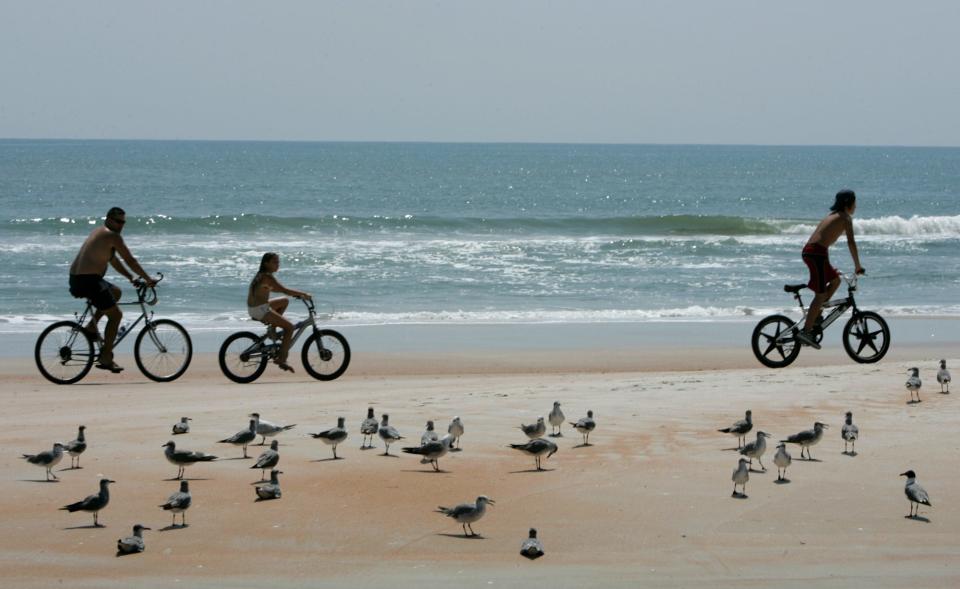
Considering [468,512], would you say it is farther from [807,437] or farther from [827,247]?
[827,247]

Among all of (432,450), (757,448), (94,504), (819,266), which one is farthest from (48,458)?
(819,266)

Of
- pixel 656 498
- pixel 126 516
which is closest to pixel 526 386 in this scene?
pixel 656 498

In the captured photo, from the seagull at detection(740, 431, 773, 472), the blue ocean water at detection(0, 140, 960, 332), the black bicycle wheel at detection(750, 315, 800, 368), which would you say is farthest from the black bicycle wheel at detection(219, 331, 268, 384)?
the blue ocean water at detection(0, 140, 960, 332)

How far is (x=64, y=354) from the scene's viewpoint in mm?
12656

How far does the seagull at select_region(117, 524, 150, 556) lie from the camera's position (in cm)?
639

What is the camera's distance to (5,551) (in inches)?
254

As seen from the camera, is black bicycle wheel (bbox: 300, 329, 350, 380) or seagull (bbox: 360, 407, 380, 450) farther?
black bicycle wheel (bbox: 300, 329, 350, 380)

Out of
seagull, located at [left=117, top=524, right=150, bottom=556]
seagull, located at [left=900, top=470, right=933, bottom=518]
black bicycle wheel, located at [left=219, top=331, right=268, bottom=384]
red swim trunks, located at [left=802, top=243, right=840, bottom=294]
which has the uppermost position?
red swim trunks, located at [left=802, top=243, right=840, bottom=294]

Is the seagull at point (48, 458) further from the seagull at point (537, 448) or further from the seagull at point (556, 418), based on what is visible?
the seagull at point (556, 418)

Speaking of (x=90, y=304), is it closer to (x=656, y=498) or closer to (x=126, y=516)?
(x=126, y=516)

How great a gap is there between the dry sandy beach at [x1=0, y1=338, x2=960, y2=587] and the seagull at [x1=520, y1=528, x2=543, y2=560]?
0.13 feet

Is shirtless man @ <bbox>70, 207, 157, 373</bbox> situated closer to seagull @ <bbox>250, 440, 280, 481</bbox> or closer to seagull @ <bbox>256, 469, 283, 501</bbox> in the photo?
seagull @ <bbox>250, 440, 280, 481</bbox>

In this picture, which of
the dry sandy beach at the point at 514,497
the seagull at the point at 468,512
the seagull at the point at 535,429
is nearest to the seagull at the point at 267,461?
the dry sandy beach at the point at 514,497

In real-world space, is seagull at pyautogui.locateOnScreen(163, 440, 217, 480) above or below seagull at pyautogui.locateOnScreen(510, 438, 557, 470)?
below
